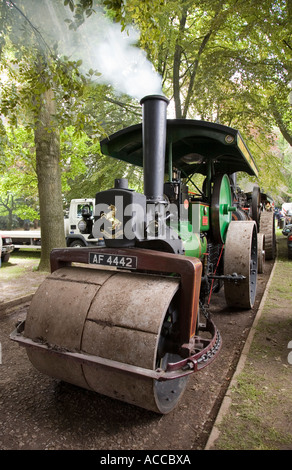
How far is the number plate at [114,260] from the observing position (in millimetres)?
2248

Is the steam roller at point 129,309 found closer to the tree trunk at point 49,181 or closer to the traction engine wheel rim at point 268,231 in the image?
the tree trunk at point 49,181

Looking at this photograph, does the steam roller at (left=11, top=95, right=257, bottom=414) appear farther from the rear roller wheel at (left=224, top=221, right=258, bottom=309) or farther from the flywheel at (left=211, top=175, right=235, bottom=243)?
the rear roller wheel at (left=224, top=221, right=258, bottom=309)

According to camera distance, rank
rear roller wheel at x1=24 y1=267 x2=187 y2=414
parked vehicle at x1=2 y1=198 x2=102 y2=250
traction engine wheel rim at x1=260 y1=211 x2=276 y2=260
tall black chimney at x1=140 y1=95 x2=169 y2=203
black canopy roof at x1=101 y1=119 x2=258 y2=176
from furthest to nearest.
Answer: parked vehicle at x1=2 y1=198 x2=102 y2=250 < traction engine wheel rim at x1=260 y1=211 x2=276 y2=260 < black canopy roof at x1=101 y1=119 x2=258 y2=176 < tall black chimney at x1=140 y1=95 x2=169 y2=203 < rear roller wheel at x1=24 y1=267 x2=187 y2=414

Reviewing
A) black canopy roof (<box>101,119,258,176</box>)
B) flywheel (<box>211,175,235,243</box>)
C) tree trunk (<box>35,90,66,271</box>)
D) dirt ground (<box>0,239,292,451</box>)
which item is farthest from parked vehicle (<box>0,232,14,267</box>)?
flywheel (<box>211,175,235,243</box>)

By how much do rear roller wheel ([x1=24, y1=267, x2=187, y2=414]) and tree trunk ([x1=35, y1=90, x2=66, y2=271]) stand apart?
15.0 ft

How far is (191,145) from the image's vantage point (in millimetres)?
4051

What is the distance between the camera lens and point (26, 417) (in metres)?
2.18

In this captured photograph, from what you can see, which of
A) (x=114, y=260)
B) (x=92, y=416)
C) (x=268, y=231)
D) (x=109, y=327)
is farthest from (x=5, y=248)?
(x=109, y=327)

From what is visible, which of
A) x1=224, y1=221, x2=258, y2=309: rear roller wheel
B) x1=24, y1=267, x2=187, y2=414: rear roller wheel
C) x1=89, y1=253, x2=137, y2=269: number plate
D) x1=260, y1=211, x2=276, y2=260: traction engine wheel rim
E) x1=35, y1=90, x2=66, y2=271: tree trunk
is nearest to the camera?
x1=24, y1=267, x2=187, y2=414: rear roller wheel

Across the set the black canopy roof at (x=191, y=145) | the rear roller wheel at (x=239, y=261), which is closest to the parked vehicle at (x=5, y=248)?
the black canopy roof at (x=191, y=145)

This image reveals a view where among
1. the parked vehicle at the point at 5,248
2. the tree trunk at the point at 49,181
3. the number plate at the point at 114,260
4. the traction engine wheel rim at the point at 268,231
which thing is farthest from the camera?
the parked vehicle at the point at 5,248

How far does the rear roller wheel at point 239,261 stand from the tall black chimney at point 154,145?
171 cm

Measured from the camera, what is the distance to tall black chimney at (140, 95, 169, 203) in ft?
9.35

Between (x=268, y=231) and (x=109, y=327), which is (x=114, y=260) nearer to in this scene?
(x=109, y=327)
